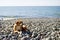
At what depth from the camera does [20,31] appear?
9.10 ft

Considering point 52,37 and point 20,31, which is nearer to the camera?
point 52,37

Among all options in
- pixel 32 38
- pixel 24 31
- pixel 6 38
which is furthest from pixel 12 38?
pixel 24 31

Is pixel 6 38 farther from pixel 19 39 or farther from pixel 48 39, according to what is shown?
pixel 48 39

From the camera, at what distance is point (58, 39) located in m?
2.35

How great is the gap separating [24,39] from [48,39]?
1.01ft

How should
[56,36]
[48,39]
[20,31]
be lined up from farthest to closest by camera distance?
[20,31]
[56,36]
[48,39]

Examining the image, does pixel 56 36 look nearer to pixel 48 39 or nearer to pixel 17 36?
pixel 48 39

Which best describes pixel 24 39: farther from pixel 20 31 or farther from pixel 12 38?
pixel 20 31

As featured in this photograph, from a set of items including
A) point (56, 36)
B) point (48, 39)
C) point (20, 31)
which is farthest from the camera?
point (20, 31)

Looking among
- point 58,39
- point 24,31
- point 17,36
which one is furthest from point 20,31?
point 58,39

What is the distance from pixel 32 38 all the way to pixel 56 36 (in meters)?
0.34

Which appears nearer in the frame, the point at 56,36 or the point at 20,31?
the point at 56,36

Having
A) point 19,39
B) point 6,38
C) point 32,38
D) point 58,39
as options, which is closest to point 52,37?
point 58,39

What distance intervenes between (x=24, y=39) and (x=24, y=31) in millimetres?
488
